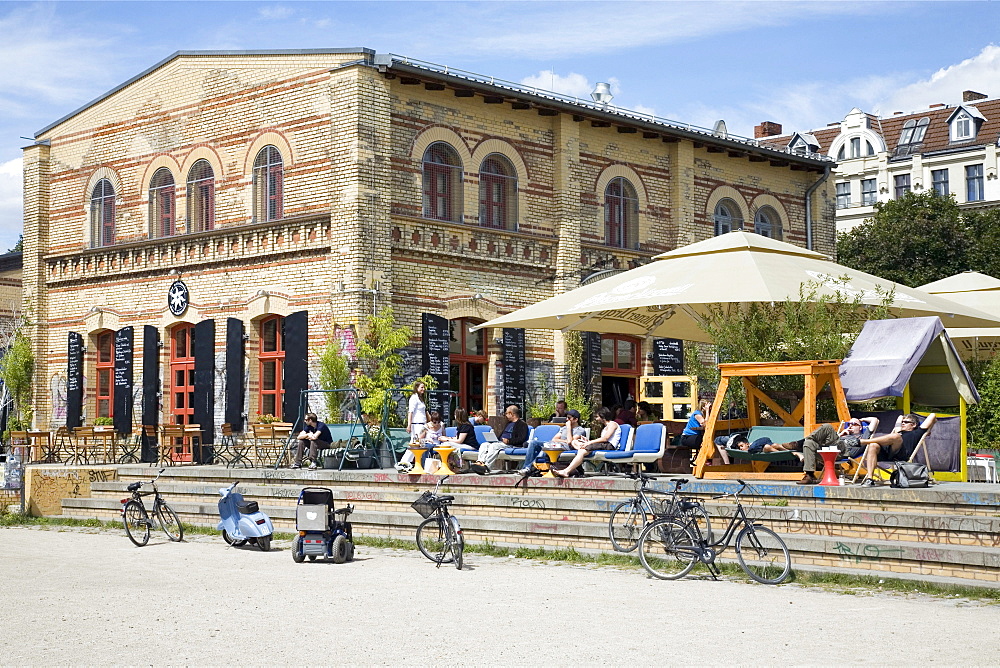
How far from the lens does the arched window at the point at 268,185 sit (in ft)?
77.5

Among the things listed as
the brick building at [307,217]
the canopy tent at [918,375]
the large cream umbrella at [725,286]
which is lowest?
the canopy tent at [918,375]

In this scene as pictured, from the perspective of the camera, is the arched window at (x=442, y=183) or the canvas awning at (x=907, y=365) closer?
the canvas awning at (x=907, y=365)

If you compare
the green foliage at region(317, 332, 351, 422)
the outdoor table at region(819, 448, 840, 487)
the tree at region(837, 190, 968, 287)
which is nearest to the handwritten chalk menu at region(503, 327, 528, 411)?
the green foliage at region(317, 332, 351, 422)

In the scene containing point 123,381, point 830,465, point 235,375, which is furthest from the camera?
point 123,381

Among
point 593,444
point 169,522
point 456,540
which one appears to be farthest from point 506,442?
point 169,522

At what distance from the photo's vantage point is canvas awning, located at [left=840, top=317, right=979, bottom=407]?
13.4 m

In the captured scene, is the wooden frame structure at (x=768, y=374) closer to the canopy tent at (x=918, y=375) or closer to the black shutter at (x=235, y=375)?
the canopy tent at (x=918, y=375)

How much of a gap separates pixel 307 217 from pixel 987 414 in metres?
12.3

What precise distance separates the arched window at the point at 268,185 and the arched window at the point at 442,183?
2838mm

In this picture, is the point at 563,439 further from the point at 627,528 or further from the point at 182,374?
the point at 182,374

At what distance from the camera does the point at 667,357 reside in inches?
1065

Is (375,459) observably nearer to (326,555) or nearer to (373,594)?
(326,555)

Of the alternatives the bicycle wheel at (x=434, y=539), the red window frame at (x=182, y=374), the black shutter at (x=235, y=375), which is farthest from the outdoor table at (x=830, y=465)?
the red window frame at (x=182, y=374)

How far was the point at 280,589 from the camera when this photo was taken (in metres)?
11.1
